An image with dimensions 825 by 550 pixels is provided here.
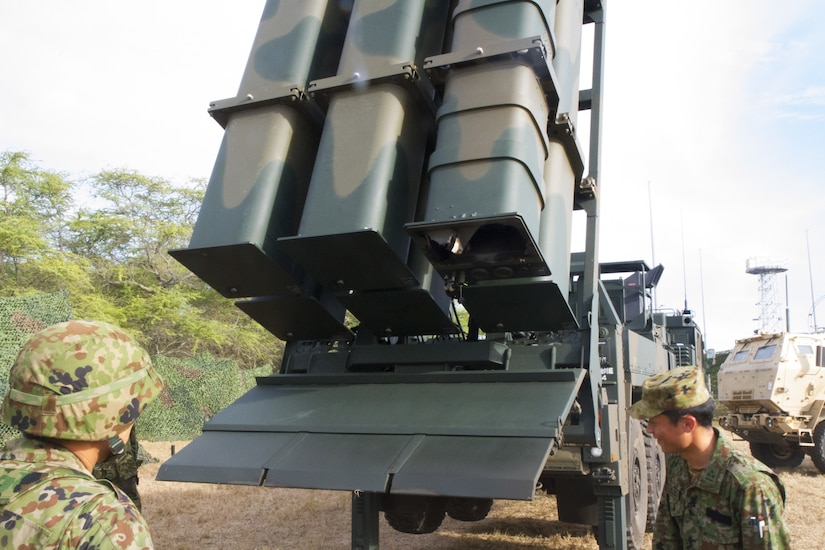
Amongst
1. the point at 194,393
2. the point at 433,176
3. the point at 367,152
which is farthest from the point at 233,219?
the point at 194,393

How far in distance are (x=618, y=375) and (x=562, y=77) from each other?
6.19ft

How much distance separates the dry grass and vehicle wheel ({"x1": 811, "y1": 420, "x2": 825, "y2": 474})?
1.72 metres

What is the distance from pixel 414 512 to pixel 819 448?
7830mm

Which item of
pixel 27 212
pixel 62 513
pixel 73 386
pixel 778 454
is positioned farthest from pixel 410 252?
pixel 27 212

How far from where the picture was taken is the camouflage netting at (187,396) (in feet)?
41.8

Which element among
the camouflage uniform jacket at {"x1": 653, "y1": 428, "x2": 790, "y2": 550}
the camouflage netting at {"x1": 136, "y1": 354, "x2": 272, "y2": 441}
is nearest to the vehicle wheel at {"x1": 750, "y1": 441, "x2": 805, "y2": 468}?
the camouflage netting at {"x1": 136, "y1": 354, "x2": 272, "y2": 441}

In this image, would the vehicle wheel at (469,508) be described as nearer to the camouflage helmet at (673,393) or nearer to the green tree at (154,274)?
the camouflage helmet at (673,393)

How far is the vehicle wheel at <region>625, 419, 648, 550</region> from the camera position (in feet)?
15.6

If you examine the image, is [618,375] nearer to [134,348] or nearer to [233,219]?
[233,219]

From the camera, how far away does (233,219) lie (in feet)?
11.3

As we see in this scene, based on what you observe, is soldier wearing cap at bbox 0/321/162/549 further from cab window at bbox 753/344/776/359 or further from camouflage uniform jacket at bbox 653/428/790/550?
cab window at bbox 753/344/776/359

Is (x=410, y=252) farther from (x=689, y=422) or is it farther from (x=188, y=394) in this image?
(x=188, y=394)

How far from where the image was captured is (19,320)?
7.66 m

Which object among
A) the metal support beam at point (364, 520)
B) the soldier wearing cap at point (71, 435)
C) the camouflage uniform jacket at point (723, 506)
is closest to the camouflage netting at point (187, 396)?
the metal support beam at point (364, 520)
